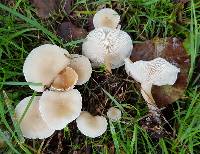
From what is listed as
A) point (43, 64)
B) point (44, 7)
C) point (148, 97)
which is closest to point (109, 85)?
point (148, 97)

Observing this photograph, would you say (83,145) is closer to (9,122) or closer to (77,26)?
(9,122)

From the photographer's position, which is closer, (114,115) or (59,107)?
(59,107)

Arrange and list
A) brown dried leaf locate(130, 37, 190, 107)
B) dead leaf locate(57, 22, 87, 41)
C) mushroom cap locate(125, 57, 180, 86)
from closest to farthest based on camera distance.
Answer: mushroom cap locate(125, 57, 180, 86)
brown dried leaf locate(130, 37, 190, 107)
dead leaf locate(57, 22, 87, 41)

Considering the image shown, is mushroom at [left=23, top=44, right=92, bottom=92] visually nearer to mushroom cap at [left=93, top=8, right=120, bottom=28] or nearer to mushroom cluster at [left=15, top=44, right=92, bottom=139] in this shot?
mushroom cluster at [left=15, top=44, right=92, bottom=139]

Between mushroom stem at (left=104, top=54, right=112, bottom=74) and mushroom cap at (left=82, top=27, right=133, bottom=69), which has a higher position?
mushroom cap at (left=82, top=27, right=133, bottom=69)

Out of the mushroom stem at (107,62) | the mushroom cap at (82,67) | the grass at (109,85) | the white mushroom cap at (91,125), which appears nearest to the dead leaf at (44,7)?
the grass at (109,85)

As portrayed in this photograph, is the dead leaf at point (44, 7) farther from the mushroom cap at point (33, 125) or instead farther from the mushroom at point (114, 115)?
the mushroom at point (114, 115)

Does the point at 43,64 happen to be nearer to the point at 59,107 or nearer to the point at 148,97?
the point at 59,107

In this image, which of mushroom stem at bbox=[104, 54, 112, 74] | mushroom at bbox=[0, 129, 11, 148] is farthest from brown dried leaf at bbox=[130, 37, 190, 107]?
mushroom at bbox=[0, 129, 11, 148]
